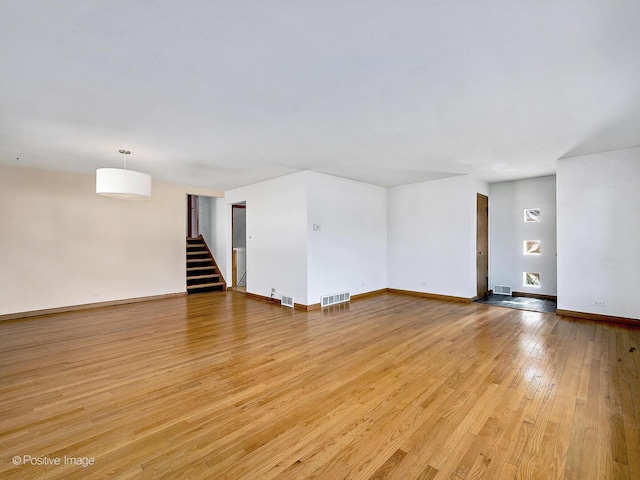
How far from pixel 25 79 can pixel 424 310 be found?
5815 mm

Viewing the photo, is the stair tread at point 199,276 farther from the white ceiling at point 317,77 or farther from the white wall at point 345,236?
the white ceiling at point 317,77

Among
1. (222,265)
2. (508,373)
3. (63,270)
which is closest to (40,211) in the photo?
(63,270)

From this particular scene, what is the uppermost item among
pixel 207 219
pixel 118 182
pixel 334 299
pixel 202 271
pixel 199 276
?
pixel 118 182

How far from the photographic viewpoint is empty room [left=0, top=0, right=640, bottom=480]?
1.77m

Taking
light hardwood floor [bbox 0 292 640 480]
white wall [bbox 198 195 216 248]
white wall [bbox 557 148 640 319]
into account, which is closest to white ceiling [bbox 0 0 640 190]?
white wall [bbox 557 148 640 319]

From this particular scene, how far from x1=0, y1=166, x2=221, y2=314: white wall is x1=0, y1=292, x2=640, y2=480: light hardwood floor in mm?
1154

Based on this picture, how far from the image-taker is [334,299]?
19.3ft

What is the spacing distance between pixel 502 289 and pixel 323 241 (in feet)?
14.5

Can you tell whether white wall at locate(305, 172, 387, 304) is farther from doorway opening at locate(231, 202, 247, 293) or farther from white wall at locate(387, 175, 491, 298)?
doorway opening at locate(231, 202, 247, 293)

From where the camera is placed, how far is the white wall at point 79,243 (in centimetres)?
508

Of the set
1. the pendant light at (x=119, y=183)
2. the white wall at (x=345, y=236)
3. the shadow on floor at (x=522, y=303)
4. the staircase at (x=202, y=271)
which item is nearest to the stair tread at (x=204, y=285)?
the staircase at (x=202, y=271)

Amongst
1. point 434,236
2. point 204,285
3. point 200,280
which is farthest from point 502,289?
point 200,280

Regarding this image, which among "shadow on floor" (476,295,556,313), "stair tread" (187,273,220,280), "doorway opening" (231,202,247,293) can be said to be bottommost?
"shadow on floor" (476,295,556,313)

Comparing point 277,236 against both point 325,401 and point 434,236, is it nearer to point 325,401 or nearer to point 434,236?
point 434,236
